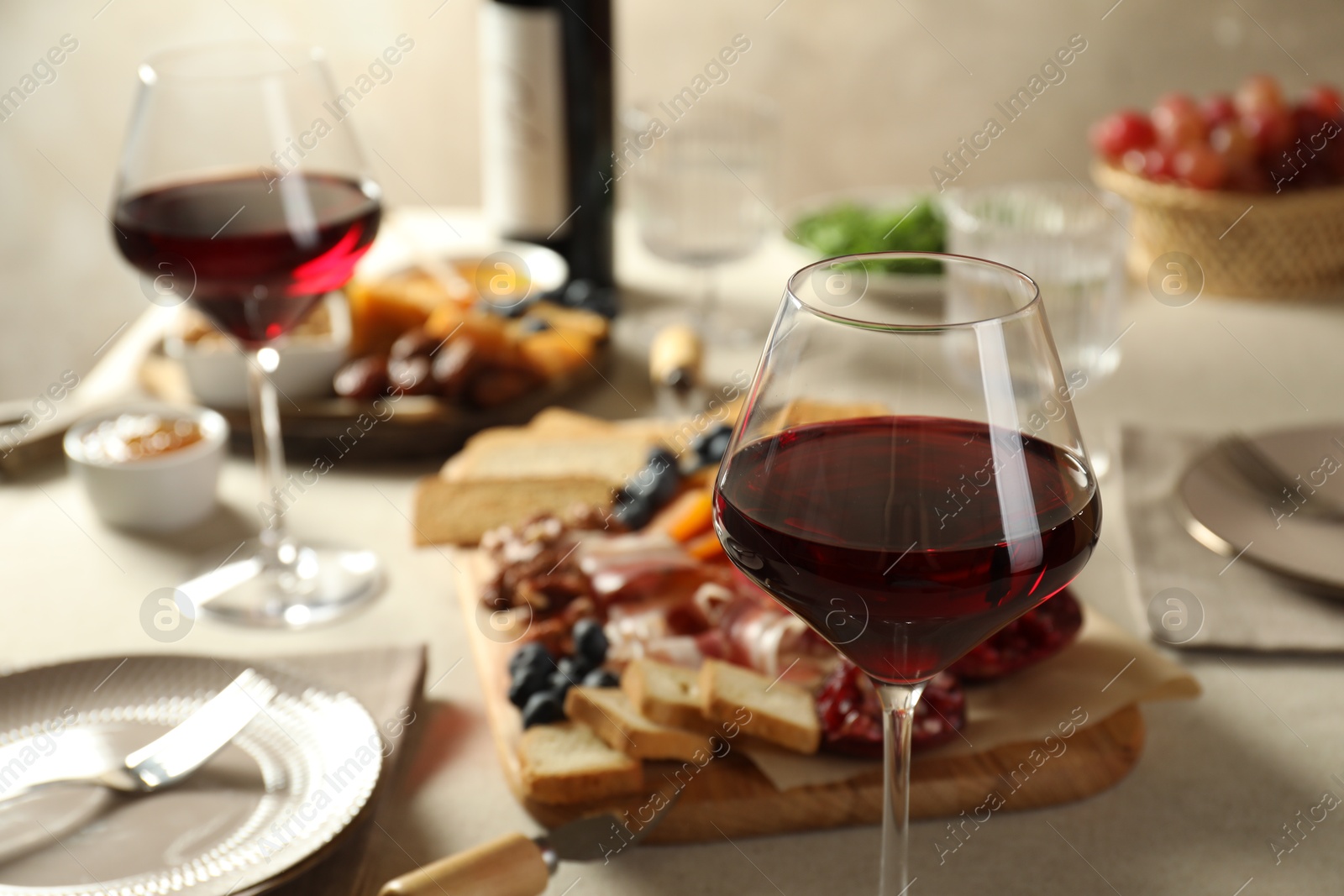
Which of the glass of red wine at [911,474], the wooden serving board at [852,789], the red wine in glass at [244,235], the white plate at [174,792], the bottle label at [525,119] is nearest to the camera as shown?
the glass of red wine at [911,474]

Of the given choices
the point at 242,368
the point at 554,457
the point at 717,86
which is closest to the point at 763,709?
the point at 554,457

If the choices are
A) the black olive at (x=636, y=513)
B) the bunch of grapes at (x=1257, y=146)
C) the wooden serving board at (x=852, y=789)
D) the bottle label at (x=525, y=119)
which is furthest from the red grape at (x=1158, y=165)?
the wooden serving board at (x=852, y=789)

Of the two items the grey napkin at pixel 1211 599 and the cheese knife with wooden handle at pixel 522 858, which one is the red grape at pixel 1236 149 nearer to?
the grey napkin at pixel 1211 599

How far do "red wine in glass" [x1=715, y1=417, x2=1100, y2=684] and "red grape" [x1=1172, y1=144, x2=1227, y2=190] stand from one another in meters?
1.26

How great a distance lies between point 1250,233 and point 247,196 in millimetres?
1343

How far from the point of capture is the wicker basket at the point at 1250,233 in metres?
1.66

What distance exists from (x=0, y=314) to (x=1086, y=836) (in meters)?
3.41

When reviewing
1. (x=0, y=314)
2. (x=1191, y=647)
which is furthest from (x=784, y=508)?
(x=0, y=314)

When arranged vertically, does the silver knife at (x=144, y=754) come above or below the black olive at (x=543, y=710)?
above

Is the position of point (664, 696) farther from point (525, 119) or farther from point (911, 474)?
point (525, 119)

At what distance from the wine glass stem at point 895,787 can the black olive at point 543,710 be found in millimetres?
295

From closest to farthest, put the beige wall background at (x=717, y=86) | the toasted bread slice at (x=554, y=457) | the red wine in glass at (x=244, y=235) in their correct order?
the red wine in glass at (x=244, y=235), the toasted bread slice at (x=554, y=457), the beige wall background at (x=717, y=86)

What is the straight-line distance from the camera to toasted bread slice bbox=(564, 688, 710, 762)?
31.8 inches

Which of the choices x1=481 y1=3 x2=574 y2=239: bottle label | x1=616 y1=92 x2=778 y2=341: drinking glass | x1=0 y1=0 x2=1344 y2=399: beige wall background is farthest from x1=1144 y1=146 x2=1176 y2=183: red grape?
x1=0 y1=0 x2=1344 y2=399: beige wall background
